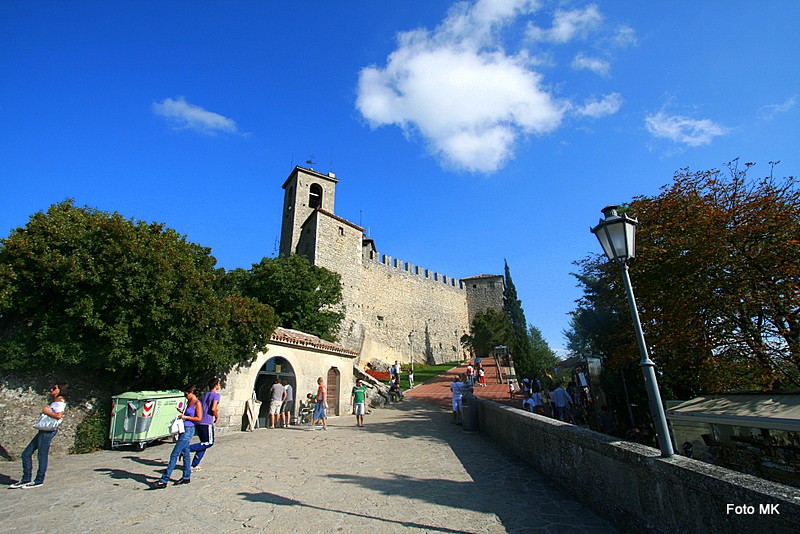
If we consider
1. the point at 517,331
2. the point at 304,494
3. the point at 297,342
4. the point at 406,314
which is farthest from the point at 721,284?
the point at 406,314

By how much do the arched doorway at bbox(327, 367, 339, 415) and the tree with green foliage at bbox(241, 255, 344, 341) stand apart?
6259 mm

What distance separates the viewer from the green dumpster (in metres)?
8.34

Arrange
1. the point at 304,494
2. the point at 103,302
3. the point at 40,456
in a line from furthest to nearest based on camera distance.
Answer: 1. the point at 103,302
2. the point at 40,456
3. the point at 304,494

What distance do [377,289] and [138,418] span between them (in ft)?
100

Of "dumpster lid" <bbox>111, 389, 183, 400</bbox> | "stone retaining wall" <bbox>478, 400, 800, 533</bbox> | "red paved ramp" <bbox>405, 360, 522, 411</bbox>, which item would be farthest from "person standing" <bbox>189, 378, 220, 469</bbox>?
"red paved ramp" <bbox>405, 360, 522, 411</bbox>

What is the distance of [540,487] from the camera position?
5.46 meters

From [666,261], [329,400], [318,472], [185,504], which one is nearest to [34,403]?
[185,504]

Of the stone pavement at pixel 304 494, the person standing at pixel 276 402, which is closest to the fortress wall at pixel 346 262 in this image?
the person standing at pixel 276 402

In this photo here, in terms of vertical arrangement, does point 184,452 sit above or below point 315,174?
below

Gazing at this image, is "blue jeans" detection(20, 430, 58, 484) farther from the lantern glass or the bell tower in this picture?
the bell tower

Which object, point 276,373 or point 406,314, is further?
point 406,314

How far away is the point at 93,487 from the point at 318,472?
3380 mm

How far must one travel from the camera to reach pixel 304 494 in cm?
526

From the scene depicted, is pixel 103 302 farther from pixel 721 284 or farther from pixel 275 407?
pixel 721 284
